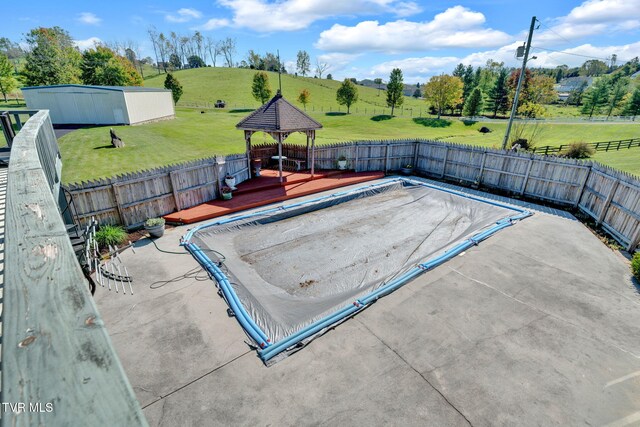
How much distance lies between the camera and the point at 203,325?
266 inches

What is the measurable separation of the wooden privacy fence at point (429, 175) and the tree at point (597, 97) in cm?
6714

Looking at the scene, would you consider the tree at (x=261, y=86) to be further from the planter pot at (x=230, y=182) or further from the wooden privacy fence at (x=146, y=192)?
the planter pot at (x=230, y=182)

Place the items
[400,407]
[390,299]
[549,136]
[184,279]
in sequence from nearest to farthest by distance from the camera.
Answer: [400,407] → [390,299] → [184,279] → [549,136]

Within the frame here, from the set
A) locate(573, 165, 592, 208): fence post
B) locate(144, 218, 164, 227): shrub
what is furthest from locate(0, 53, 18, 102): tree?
locate(573, 165, 592, 208): fence post

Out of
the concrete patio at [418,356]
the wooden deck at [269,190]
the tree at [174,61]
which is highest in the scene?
the tree at [174,61]

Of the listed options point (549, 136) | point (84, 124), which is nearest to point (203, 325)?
point (84, 124)

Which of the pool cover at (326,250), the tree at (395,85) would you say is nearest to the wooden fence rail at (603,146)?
the pool cover at (326,250)

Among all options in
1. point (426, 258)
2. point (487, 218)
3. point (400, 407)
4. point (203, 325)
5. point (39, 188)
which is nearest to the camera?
point (39, 188)

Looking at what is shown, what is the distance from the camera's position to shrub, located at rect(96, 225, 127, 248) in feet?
31.7

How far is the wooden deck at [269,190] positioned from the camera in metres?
12.1

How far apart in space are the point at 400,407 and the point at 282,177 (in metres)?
12.8

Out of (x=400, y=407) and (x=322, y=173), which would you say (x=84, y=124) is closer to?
(x=322, y=173)

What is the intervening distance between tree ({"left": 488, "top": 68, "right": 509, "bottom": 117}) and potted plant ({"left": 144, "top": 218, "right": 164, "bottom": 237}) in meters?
71.9

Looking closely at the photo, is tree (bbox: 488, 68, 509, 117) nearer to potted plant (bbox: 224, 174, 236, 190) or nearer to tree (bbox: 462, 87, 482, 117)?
tree (bbox: 462, 87, 482, 117)
